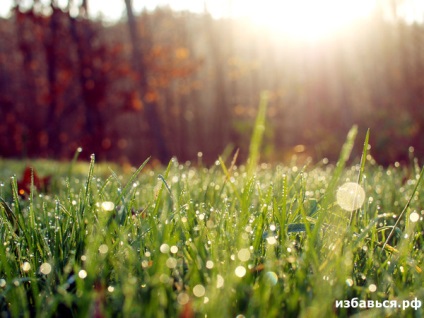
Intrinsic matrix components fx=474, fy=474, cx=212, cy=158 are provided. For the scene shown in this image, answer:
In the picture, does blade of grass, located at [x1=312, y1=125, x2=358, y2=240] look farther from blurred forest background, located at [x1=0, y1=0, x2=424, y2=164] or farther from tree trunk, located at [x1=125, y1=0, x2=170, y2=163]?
tree trunk, located at [x1=125, y1=0, x2=170, y2=163]

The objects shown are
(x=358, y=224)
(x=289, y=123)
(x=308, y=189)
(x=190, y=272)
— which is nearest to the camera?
(x=190, y=272)

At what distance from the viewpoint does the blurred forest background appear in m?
14.3

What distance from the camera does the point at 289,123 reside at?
86.2 feet

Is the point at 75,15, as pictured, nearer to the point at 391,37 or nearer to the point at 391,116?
the point at 391,116

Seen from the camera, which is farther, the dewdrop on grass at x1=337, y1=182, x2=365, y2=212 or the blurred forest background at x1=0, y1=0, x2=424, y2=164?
the blurred forest background at x1=0, y1=0, x2=424, y2=164

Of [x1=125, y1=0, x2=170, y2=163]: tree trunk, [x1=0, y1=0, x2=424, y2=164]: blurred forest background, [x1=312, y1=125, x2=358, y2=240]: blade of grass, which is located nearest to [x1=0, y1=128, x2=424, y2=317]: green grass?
[x1=312, y1=125, x2=358, y2=240]: blade of grass

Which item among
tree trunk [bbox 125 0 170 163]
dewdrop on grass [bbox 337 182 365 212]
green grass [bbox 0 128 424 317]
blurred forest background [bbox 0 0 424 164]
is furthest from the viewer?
blurred forest background [bbox 0 0 424 164]

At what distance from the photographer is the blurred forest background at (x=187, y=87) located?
47.0 ft

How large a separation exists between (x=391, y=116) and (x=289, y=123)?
Result: 464 inches

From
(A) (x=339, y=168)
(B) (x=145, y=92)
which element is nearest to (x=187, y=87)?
(B) (x=145, y=92)

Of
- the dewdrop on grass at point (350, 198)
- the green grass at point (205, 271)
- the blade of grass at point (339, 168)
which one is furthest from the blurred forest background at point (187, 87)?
the blade of grass at point (339, 168)

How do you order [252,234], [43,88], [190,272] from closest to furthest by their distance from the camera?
[190,272] < [252,234] < [43,88]

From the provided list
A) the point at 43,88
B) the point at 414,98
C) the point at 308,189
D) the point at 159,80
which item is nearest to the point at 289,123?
the point at 414,98

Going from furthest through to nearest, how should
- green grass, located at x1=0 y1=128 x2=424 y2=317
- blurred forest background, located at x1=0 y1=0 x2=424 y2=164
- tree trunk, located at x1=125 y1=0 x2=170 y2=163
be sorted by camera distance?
1. blurred forest background, located at x1=0 y1=0 x2=424 y2=164
2. tree trunk, located at x1=125 y1=0 x2=170 y2=163
3. green grass, located at x1=0 y1=128 x2=424 y2=317
